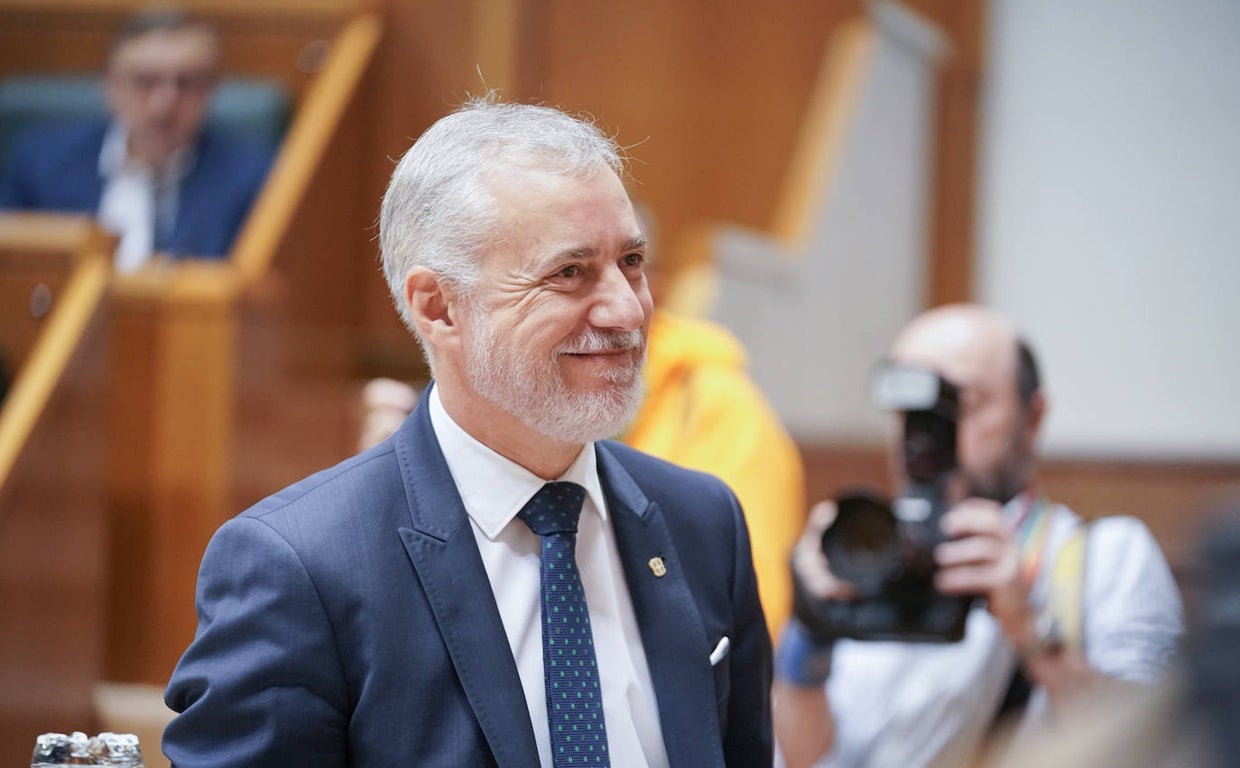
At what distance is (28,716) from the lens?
7.81 ft

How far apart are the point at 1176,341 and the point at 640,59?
1751 millimetres

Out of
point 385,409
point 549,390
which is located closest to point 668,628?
point 549,390

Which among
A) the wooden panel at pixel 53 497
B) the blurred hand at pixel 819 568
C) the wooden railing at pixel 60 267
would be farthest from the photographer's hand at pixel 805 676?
the wooden railing at pixel 60 267

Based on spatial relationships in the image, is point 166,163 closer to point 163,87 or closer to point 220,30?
point 163,87

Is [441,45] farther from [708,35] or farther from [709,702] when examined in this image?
[709,702]

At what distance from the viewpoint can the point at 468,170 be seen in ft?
4.39

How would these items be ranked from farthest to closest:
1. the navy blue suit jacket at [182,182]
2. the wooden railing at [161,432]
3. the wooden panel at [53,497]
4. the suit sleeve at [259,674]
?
the navy blue suit jacket at [182,182] < the wooden railing at [161,432] < the wooden panel at [53,497] < the suit sleeve at [259,674]

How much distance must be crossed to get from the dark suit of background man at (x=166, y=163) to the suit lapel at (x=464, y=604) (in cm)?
217

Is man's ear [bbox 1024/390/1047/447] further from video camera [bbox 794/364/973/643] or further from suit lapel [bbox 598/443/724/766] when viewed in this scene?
suit lapel [bbox 598/443/724/766]

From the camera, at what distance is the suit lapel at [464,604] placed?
4.12 ft

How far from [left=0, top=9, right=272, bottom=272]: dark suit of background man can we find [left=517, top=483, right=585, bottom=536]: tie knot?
218 cm

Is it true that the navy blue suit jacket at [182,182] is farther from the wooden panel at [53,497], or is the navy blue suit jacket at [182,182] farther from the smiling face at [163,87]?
the wooden panel at [53,497]

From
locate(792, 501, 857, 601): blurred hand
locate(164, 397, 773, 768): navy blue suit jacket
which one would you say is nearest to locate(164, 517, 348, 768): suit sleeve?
locate(164, 397, 773, 768): navy blue suit jacket

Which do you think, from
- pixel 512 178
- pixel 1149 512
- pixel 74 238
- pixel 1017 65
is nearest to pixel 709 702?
pixel 512 178
